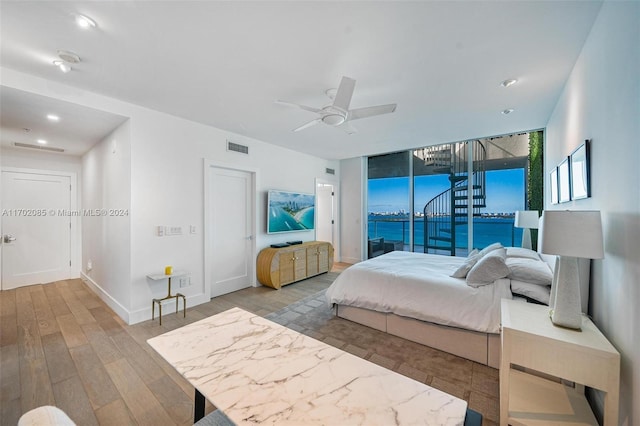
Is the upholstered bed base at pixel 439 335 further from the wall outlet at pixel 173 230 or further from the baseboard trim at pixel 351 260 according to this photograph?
the baseboard trim at pixel 351 260

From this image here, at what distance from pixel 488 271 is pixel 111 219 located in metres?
4.70

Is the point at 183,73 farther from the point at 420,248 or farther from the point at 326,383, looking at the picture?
the point at 420,248

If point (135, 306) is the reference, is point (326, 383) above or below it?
above

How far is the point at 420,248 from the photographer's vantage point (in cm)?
583

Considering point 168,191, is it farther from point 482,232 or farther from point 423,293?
point 482,232

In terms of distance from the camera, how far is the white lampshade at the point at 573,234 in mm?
1401

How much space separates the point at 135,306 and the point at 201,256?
97 cm

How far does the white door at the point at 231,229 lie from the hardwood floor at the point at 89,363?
1.54ft

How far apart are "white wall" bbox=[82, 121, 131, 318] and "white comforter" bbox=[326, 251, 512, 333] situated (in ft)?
8.87

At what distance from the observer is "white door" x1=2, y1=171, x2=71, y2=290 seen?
4367mm

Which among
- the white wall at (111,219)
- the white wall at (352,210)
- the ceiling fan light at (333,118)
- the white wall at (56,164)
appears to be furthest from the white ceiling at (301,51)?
the white wall at (352,210)

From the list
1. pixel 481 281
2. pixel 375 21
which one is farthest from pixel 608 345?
pixel 375 21

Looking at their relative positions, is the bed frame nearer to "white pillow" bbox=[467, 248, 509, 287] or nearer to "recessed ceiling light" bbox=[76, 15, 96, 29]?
"white pillow" bbox=[467, 248, 509, 287]

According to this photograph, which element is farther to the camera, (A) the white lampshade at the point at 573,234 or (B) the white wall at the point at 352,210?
(B) the white wall at the point at 352,210
